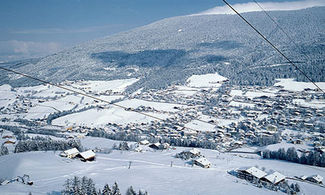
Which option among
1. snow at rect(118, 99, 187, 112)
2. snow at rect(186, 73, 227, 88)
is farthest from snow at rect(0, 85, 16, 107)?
snow at rect(186, 73, 227, 88)

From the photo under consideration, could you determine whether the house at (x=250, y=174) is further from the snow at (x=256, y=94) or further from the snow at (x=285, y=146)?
the snow at (x=256, y=94)

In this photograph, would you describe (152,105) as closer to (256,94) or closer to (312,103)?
(256,94)

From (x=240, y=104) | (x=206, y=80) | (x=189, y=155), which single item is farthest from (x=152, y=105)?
(x=206, y=80)

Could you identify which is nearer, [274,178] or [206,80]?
[274,178]

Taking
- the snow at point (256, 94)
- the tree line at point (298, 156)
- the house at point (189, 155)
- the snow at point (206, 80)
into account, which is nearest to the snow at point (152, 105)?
the snow at point (256, 94)

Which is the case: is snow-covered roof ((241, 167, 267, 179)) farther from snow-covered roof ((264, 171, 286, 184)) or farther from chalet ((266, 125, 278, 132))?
chalet ((266, 125, 278, 132))

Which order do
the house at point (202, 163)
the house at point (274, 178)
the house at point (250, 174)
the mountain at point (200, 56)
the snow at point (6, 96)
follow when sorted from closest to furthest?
the house at point (274, 178), the house at point (250, 174), the house at point (202, 163), the snow at point (6, 96), the mountain at point (200, 56)

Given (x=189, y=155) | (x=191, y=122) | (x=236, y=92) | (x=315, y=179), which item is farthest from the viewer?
(x=236, y=92)
